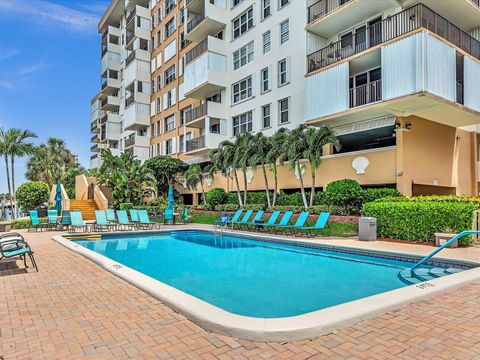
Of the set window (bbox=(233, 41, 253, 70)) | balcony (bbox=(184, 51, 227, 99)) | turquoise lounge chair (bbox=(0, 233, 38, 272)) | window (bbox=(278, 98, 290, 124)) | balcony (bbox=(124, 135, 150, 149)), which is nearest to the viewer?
turquoise lounge chair (bbox=(0, 233, 38, 272))

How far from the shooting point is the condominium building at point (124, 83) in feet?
138

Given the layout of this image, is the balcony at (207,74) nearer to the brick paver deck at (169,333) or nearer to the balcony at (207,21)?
the balcony at (207,21)

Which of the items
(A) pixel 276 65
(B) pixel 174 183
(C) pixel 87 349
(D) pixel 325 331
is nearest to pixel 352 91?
(A) pixel 276 65

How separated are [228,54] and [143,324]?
27520mm

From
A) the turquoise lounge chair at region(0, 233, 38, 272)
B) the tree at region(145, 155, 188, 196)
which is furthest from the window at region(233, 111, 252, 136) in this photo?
the turquoise lounge chair at region(0, 233, 38, 272)

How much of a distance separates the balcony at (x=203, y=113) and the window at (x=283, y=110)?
21.3 ft

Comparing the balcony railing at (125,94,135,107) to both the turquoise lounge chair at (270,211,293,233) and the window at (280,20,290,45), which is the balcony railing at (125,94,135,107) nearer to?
the window at (280,20,290,45)

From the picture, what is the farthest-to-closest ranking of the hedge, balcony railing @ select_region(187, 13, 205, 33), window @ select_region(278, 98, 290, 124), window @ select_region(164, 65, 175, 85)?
window @ select_region(164, 65, 175, 85), balcony railing @ select_region(187, 13, 205, 33), window @ select_region(278, 98, 290, 124), the hedge

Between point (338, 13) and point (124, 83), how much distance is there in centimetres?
3203

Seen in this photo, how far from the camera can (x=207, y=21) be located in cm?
2930

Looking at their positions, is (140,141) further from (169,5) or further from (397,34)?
(397,34)

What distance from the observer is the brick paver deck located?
3.85 metres

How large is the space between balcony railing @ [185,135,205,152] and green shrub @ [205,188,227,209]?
4610 mm

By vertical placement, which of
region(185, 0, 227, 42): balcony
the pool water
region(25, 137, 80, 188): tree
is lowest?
the pool water
